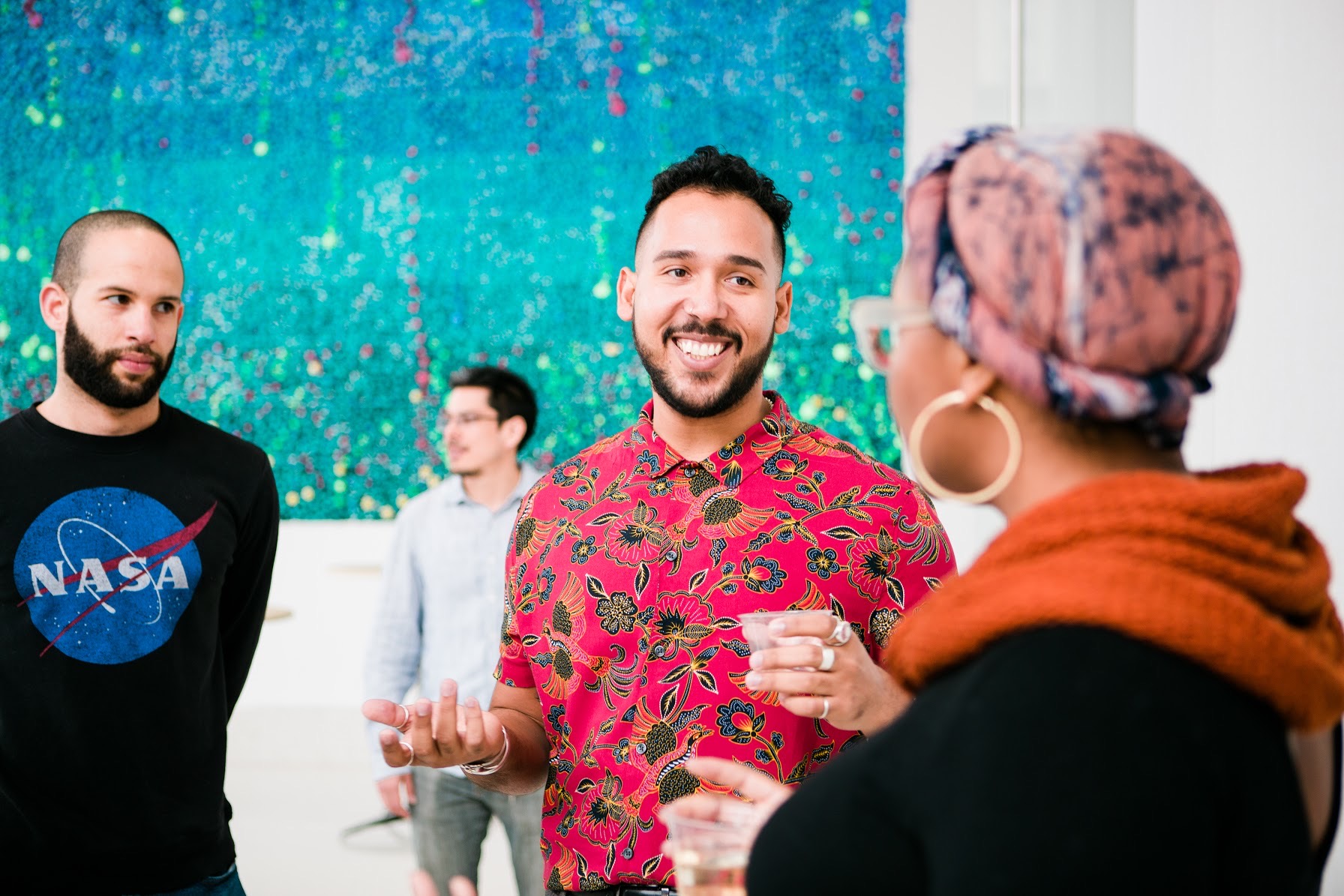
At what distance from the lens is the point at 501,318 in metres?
4.51

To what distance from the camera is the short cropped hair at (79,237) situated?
2281 mm

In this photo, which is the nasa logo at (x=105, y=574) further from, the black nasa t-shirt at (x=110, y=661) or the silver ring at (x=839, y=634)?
the silver ring at (x=839, y=634)

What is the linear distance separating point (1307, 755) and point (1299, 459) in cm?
191

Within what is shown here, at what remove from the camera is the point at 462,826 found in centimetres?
329

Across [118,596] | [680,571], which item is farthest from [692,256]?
[118,596]

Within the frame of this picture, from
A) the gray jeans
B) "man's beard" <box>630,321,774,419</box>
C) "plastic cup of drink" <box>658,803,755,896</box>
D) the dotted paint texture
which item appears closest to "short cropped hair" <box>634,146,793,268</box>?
"man's beard" <box>630,321,774,419</box>

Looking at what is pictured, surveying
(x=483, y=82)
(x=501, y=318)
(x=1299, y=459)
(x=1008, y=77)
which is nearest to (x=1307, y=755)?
(x=1299, y=459)

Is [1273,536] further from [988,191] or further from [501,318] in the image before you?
[501,318]

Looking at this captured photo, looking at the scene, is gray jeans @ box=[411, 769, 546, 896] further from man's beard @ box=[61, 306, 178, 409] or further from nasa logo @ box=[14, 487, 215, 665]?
man's beard @ box=[61, 306, 178, 409]

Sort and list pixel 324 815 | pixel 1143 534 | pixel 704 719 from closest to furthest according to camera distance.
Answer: pixel 1143 534
pixel 704 719
pixel 324 815

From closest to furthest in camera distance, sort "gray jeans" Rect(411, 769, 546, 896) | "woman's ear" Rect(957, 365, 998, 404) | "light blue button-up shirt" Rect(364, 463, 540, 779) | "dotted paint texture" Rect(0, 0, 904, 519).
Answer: "woman's ear" Rect(957, 365, 998, 404), "gray jeans" Rect(411, 769, 546, 896), "light blue button-up shirt" Rect(364, 463, 540, 779), "dotted paint texture" Rect(0, 0, 904, 519)

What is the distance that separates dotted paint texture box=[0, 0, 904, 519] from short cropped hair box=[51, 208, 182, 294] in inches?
85.8

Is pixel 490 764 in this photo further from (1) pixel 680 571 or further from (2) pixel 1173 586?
(2) pixel 1173 586

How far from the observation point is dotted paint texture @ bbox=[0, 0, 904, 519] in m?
4.46
